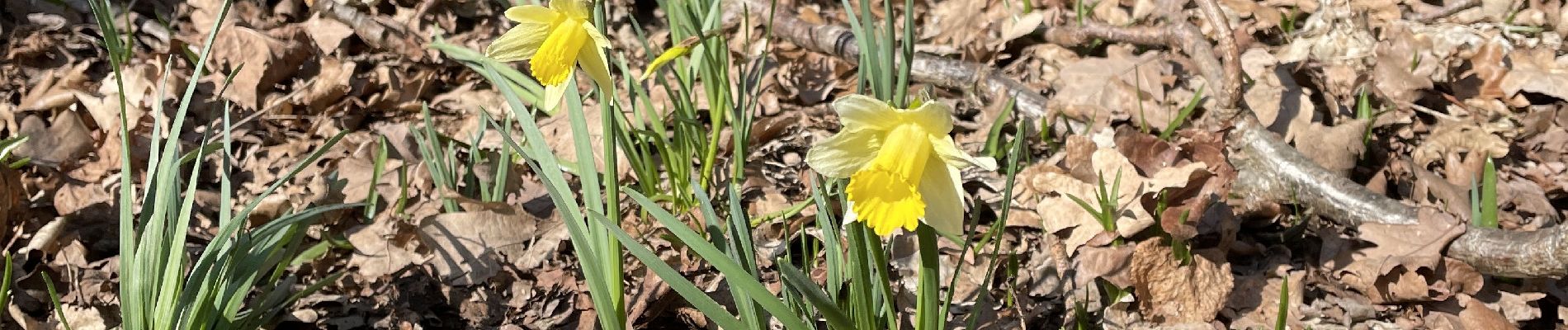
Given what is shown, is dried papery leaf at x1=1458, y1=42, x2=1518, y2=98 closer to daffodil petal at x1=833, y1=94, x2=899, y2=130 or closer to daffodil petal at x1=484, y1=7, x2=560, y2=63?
daffodil petal at x1=833, y1=94, x2=899, y2=130

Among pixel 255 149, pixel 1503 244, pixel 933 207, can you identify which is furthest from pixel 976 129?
pixel 255 149

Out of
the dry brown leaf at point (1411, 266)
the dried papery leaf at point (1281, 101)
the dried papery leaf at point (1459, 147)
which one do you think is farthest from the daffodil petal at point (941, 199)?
the dried papery leaf at point (1459, 147)

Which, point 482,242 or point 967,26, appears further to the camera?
point 967,26

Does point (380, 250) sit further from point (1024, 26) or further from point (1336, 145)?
point (1336, 145)

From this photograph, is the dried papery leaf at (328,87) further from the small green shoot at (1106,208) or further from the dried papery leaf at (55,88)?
the small green shoot at (1106,208)

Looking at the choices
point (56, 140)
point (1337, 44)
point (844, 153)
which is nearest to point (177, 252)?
point (844, 153)

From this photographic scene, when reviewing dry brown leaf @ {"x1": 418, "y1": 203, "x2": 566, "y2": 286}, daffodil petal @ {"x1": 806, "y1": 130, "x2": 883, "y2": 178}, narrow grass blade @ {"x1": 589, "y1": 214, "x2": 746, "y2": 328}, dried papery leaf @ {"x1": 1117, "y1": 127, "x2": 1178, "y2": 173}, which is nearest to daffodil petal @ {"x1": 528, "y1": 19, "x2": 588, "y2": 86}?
narrow grass blade @ {"x1": 589, "y1": 214, "x2": 746, "y2": 328}

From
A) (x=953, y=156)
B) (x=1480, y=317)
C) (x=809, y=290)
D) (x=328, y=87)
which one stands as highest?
(x=953, y=156)

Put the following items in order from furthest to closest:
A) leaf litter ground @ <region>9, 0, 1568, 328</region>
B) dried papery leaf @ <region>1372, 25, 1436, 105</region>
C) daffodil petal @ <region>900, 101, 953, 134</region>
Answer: dried papery leaf @ <region>1372, 25, 1436, 105</region> → leaf litter ground @ <region>9, 0, 1568, 328</region> → daffodil petal @ <region>900, 101, 953, 134</region>

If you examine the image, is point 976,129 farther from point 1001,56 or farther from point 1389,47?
point 1389,47
